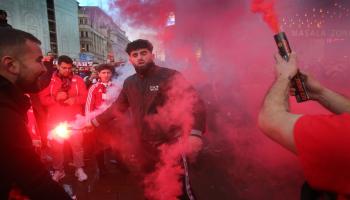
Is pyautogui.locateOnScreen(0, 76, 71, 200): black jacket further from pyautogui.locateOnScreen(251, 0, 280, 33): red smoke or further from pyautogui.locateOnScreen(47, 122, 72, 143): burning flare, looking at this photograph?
pyautogui.locateOnScreen(47, 122, 72, 143): burning flare

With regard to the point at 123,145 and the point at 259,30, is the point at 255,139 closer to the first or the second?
the point at 123,145

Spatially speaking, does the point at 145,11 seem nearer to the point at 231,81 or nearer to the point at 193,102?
the point at 193,102

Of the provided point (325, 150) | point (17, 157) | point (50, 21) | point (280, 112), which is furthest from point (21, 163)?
point (50, 21)

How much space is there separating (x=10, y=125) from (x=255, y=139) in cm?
636

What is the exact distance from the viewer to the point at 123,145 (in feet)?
20.1

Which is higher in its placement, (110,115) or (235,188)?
(110,115)

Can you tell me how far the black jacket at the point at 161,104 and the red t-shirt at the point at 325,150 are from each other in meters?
2.02

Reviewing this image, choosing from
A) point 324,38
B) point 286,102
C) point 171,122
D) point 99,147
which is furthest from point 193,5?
point 324,38

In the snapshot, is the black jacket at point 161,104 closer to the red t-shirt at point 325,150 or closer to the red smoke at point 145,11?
the red smoke at point 145,11

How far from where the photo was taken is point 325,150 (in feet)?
4.53

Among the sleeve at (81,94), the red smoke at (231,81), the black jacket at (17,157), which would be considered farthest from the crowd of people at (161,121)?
the sleeve at (81,94)

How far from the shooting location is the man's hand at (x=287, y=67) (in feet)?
6.29

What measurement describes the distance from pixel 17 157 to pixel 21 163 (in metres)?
0.04

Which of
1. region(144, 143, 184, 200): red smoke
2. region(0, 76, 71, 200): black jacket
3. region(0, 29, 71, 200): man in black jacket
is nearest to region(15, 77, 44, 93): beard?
region(0, 29, 71, 200): man in black jacket
